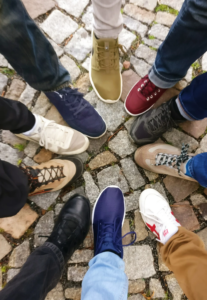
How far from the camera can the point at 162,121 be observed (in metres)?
1.56

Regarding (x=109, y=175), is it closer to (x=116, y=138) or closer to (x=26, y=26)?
(x=116, y=138)

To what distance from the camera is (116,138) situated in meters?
1.70

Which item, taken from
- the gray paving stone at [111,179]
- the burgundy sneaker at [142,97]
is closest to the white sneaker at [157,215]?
the gray paving stone at [111,179]

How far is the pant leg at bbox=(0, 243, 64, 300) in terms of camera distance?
0.94 metres

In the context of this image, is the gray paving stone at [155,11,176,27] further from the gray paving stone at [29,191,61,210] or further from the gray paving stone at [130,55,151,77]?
the gray paving stone at [29,191,61,210]

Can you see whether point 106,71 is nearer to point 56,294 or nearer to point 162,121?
point 162,121

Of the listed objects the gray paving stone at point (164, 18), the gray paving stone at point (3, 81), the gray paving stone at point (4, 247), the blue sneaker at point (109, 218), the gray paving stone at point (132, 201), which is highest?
the gray paving stone at point (164, 18)

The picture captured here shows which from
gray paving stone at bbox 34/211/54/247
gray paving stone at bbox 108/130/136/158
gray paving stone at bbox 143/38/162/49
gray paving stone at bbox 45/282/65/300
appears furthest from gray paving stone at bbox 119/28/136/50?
gray paving stone at bbox 45/282/65/300

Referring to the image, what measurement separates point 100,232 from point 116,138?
80cm

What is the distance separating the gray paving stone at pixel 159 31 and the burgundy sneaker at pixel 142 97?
0.54 metres

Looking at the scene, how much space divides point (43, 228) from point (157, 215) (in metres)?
0.94

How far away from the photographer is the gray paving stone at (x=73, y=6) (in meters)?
1.85

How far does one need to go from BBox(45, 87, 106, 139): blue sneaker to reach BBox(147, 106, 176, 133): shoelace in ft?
1.32

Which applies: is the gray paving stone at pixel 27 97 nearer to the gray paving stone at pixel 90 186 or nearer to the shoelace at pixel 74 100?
the shoelace at pixel 74 100
